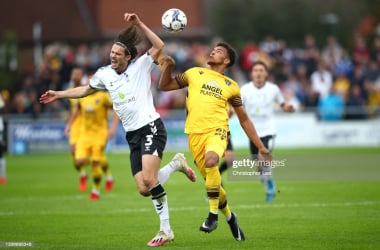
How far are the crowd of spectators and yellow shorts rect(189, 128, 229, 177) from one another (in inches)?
858

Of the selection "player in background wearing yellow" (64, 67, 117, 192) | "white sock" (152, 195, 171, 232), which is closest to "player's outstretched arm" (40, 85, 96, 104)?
"white sock" (152, 195, 171, 232)

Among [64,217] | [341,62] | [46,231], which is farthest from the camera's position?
[341,62]

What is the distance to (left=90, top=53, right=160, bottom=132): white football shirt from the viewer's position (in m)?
12.4

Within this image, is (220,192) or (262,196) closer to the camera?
(220,192)

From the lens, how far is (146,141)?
12.3 metres

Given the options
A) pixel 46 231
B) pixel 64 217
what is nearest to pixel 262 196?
pixel 64 217

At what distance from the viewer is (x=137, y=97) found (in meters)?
12.4

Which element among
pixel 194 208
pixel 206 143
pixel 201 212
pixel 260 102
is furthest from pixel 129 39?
pixel 260 102

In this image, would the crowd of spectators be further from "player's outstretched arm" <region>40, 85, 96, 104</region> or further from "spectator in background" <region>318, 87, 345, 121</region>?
"player's outstretched arm" <region>40, 85, 96, 104</region>

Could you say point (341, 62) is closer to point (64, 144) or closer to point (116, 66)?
point (64, 144)

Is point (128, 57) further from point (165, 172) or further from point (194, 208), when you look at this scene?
point (194, 208)

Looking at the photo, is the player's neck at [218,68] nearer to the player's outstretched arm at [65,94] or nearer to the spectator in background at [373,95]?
the player's outstretched arm at [65,94]

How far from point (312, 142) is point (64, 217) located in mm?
20078

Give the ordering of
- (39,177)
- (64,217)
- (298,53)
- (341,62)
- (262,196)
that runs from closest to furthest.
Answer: (64,217) → (262,196) → (39,177) → (341,62) → (298,53)
